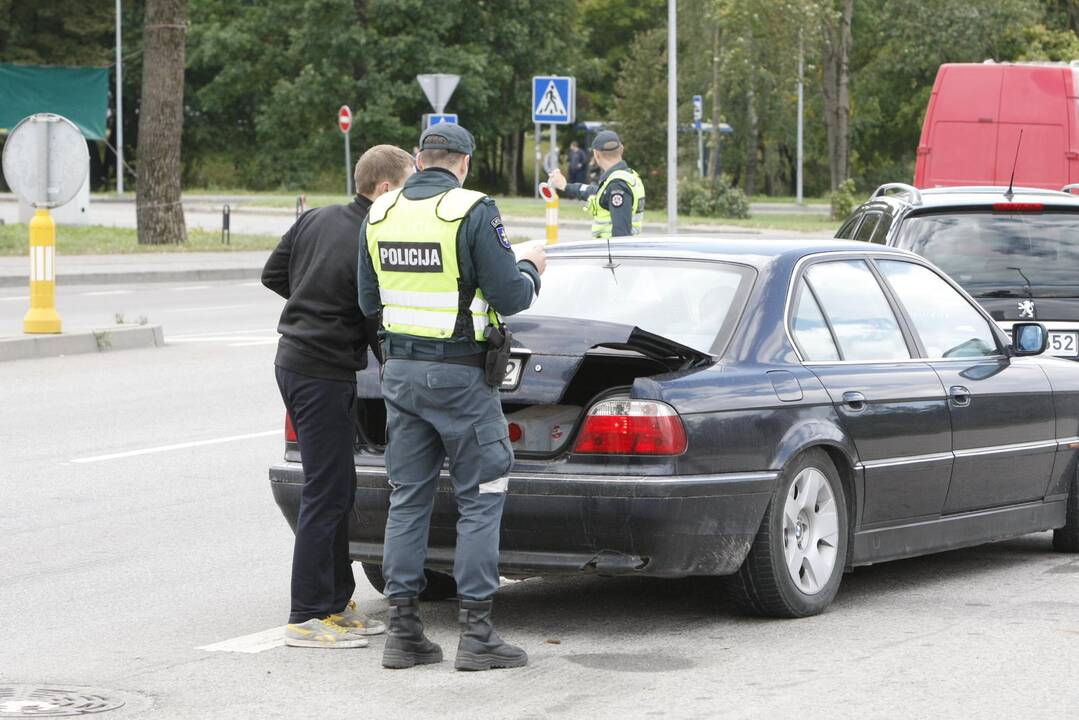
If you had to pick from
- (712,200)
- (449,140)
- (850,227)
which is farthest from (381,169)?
(712,200)

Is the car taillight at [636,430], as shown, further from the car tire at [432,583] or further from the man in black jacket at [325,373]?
the car tire at [432,583]

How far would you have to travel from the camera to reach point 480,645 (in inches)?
235

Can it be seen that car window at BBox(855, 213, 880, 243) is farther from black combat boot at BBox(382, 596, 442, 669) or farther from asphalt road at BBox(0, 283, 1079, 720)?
black combat boot at BBox(382, 596, 442, 669)

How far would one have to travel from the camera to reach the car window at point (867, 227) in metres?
11.0

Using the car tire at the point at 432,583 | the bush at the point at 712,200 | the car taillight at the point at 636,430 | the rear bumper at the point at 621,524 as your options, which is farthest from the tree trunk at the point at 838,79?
the car taillight at the point at 636,430

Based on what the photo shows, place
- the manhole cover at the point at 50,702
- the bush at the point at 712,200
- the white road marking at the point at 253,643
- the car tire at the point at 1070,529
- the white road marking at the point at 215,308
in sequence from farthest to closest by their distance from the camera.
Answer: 1. the bush at the point at 712,200
2. the white road marking at the point at 215,308
3. the car tire at the point at 1070,529
4. the white road marking at the point at 253,643
5. the manhole cover at the point at 50,702

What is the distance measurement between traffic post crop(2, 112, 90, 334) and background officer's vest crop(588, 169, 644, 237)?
4.84m

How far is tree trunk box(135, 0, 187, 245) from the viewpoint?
101ft

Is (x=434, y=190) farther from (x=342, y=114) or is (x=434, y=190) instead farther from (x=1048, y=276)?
(x=342, y=114)

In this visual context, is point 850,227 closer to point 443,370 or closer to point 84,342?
point 443,370

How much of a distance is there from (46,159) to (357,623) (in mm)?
11750

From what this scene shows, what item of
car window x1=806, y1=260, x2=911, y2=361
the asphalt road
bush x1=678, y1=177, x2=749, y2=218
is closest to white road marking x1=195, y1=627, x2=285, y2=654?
the asphalt road

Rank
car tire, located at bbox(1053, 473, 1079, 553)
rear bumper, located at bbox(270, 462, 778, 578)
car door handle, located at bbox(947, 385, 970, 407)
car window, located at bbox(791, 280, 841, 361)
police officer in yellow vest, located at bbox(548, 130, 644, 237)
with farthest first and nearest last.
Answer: police officer in yellow vest, located at bbox(548, 130, 644, 237) < car tire, located at bbox(1053, 473, 1079, 553) < car door handle, located at bbox(947, 385, 970, 407) < car window, located at bbox(791, 280, 841, 361) < rear bumper, located at bbox(270, 462, 778, 578)

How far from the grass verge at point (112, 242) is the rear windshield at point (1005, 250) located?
22.9 meters
